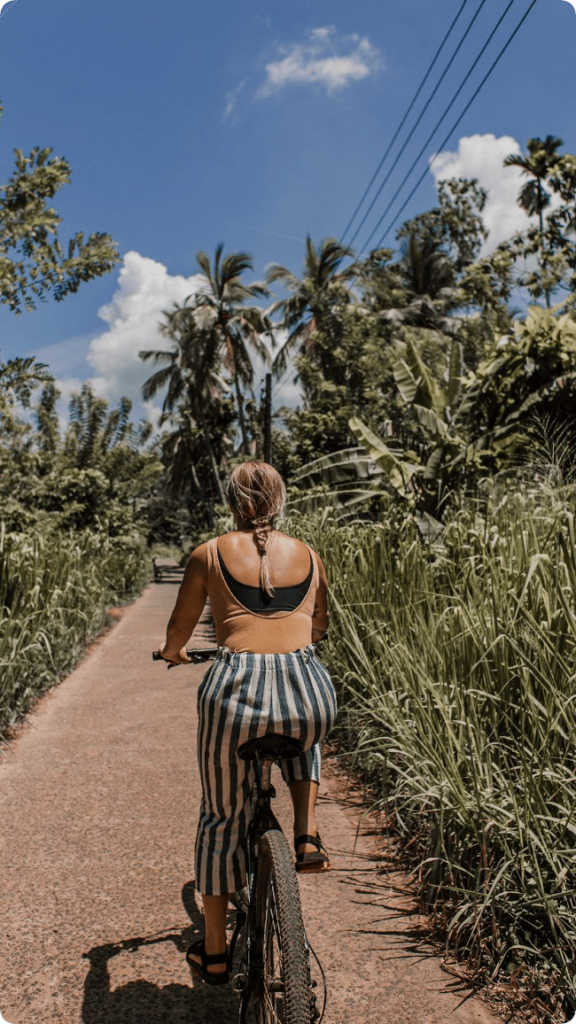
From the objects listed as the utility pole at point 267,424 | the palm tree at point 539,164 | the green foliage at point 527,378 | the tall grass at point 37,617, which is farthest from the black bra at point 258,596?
the palm tree at point 539,164

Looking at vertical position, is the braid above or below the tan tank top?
above

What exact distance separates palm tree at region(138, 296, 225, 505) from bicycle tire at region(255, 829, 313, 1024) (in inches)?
1237

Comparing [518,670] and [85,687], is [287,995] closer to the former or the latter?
[518,670]

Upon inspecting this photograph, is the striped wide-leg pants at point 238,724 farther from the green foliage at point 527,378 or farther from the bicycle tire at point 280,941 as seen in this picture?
the green foliage at point 527,378

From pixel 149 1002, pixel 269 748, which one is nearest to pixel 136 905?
pixel 149 1002

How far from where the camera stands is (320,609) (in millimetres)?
2541

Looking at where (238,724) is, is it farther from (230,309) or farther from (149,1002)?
(230,309)

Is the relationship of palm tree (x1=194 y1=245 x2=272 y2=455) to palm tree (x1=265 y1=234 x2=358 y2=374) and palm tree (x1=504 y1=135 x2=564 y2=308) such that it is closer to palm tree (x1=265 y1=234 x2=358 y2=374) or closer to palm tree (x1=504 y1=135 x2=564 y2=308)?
palm tree (x1=265 y1=234 x2=358 y2=374)

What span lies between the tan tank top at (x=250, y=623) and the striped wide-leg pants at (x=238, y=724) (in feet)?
0.10

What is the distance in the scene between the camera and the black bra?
224 cm

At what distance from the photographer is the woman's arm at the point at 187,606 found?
2.32 metres

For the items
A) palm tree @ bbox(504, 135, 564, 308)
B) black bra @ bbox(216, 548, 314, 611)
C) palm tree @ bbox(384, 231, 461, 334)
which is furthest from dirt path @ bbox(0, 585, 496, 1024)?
palm tree @ bbox(384, 231, 461, 334)

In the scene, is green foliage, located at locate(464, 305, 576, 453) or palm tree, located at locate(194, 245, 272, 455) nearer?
green foliage, located at locate(464, 305, 576, 453)

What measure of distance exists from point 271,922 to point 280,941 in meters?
0.16
